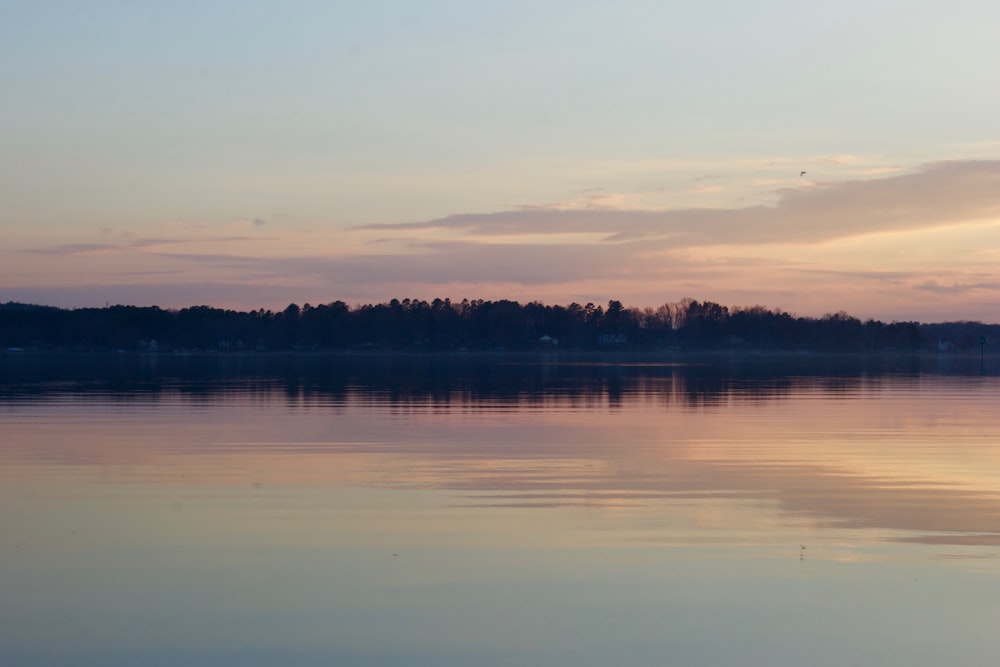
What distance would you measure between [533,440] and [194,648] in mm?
17156

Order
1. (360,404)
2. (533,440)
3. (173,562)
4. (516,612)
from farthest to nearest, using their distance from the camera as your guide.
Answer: (360,404)
(533,440)
(173,562)
(516,612)

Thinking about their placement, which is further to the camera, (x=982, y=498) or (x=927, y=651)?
(x=982, y=498)

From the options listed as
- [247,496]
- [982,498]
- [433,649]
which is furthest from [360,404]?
[433,649]

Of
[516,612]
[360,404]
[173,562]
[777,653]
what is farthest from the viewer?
[360,404]

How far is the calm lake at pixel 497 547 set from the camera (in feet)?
32.6

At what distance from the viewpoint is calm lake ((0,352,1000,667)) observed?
9922mm

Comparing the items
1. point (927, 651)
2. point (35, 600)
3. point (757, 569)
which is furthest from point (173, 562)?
point (927, 651)

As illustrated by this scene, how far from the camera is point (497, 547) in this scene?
13.7m

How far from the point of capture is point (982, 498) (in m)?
17.5

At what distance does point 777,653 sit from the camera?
9.60 m

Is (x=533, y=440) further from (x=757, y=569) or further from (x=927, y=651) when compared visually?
(x=927, y=651)

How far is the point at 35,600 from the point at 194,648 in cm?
244

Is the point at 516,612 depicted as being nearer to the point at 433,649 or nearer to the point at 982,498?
the point at 433,649

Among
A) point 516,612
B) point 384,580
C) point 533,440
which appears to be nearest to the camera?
point 516,612
